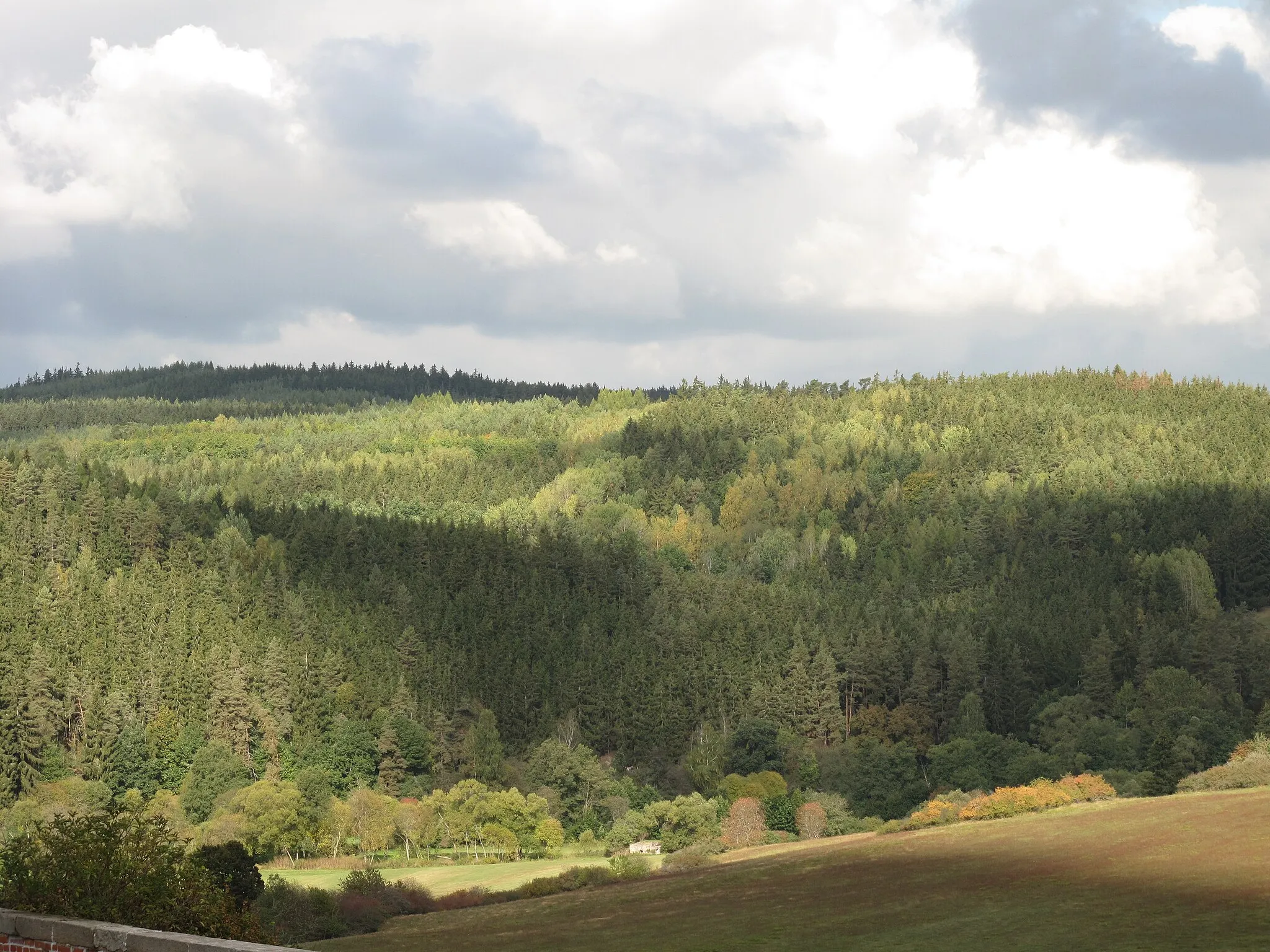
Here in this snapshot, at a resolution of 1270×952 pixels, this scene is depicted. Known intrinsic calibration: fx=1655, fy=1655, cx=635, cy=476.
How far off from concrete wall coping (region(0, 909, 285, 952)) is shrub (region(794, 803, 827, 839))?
10753 centimetres

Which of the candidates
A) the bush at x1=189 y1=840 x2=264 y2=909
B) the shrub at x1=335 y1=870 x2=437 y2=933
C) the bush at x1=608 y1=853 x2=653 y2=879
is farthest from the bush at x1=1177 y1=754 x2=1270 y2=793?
the bush at x1=189 y1=840 x2=264 y2=909

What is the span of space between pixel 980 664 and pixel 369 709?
2802 inches

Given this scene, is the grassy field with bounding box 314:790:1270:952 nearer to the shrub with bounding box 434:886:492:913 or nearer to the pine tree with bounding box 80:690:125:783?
the shrub with bounding box 434:886:492:913

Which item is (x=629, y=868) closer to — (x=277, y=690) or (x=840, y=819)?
(x=840, y=819)

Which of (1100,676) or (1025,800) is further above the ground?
(1025,800)

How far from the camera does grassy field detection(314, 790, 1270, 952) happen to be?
215ft

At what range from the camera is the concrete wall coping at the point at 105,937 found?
33.5 metres

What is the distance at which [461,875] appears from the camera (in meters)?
123

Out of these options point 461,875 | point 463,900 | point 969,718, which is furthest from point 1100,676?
point 463,900

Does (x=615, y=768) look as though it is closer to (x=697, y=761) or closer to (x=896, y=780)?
(x=697, y=761)

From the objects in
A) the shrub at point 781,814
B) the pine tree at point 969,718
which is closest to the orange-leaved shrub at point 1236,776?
the shrub at point 781,814

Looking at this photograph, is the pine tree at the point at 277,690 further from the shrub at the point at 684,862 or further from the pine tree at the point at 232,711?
the shrub at the point at 684,862

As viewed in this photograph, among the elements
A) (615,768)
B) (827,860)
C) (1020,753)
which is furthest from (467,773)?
(827,860)

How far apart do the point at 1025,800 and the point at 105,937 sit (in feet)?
282
